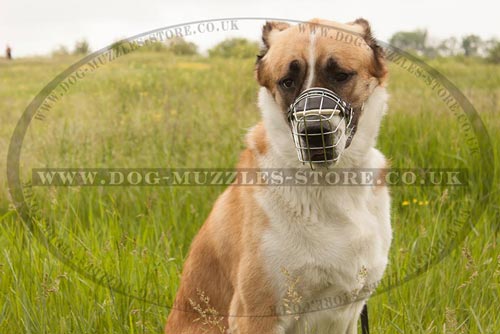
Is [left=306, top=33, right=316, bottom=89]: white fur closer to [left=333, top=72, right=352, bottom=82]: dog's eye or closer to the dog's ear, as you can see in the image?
[left=333, top=72, right=352, bottom=82]: dog's eye

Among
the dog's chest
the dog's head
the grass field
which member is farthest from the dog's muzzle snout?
the grass field

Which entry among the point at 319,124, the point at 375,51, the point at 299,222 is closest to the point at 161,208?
the point at 299,222

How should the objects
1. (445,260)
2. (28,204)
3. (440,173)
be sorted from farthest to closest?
(440,173), (28,204), (445,260)

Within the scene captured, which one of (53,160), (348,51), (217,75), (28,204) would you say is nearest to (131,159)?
(53,160)

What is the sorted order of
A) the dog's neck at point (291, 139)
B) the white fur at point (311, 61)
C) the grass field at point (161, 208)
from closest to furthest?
the white fur at point (311, 61) → the dog's neck at point (291, 139) → the grass field at point (161, 208)

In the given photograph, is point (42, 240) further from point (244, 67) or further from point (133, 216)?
point (244, 67)

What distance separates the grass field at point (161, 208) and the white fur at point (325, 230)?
330 mm

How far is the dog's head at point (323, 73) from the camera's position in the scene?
7.28 ft

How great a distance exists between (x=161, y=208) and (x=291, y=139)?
5.75ft

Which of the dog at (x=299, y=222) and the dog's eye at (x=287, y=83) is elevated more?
the dog's eye at (x=287, y=83)

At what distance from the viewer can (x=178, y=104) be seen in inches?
226

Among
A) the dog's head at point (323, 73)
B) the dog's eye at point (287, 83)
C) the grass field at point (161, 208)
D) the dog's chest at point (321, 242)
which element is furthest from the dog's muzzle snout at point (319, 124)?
the grass field at point (161, 208)

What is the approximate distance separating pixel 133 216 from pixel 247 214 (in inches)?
67.5

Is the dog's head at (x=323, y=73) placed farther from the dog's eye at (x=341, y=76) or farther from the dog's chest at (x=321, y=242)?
the dog's chest at (x=321, y=242)
